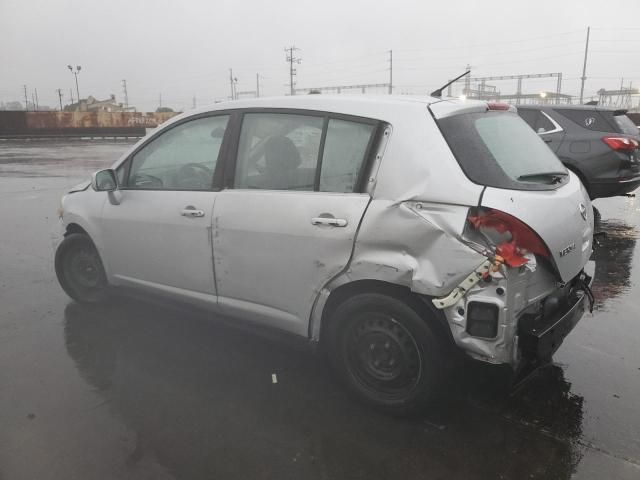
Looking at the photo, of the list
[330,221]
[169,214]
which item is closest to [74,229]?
[169,214]

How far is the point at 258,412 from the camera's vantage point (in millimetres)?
2996

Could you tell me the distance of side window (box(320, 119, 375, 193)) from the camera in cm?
295

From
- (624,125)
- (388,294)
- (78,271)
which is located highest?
(624,125)

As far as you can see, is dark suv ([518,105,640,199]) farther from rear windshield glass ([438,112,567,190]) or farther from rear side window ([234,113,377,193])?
rear side window ([234,113,377,193])

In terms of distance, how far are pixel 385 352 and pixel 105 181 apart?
2.61 metres

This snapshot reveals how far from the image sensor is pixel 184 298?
3.79 meters

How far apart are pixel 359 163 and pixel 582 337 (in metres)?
2.33

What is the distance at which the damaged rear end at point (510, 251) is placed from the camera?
251 centimetres

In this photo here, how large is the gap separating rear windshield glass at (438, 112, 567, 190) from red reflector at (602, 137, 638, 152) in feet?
14.8

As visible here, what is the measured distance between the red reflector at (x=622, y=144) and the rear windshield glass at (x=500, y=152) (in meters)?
4.50

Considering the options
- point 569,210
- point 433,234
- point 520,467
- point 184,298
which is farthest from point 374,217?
point 184,298

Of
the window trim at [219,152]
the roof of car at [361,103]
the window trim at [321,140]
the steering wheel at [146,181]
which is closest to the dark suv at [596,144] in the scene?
the roof of car at [361,103]

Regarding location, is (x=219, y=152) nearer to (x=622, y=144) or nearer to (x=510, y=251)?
(x=510, y=251)

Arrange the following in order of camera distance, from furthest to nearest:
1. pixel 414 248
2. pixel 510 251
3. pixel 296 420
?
pixel 296 420 < pixel 414 248 < pixel 510 251
